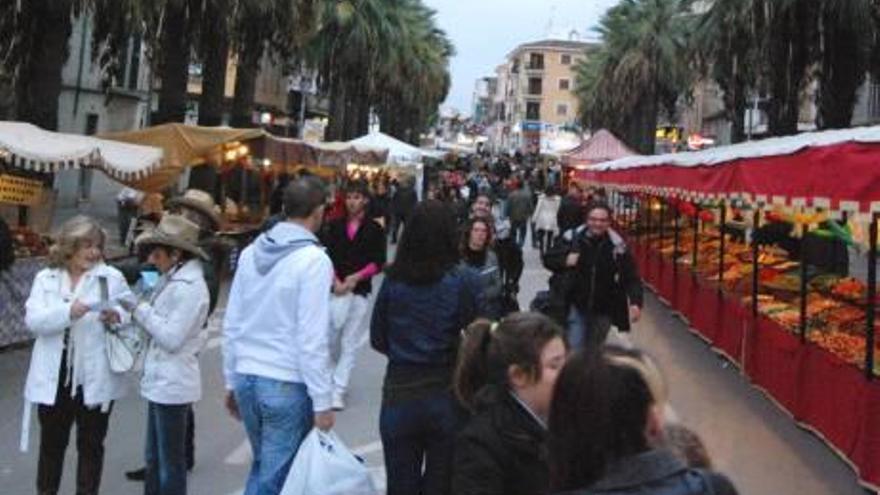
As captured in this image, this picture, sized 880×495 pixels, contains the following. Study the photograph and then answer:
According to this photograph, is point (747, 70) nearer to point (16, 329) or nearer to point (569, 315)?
point (569, 315)

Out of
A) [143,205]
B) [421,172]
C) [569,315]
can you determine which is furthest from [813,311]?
[421,172]

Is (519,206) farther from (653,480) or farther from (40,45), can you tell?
(653,480)

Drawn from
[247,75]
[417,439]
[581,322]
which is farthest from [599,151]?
[417,439]

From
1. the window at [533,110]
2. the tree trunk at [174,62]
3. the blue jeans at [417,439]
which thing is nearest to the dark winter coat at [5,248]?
the blue jeans at [417,439]

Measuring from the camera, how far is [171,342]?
510cm

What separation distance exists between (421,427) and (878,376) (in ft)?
12.1

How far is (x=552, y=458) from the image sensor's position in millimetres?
2164

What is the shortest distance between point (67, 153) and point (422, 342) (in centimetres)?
803

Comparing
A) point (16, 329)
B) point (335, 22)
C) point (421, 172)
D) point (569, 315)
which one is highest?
A: point (335, 22)

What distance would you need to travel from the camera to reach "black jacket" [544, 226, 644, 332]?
858 cm

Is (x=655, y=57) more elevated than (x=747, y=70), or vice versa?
(x=655, y=57)

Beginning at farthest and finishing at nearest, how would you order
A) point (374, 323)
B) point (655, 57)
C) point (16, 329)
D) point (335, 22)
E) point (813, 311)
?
1. point (655, 57)
2. point (335, 22)
3. point (16, 329)
4. point (813, 311)
5. point (374, 323)

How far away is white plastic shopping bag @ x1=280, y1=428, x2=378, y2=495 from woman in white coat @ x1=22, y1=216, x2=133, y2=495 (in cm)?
154

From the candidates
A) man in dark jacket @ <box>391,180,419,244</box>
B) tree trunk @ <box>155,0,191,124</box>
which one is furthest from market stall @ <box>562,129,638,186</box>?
tree trunk @ <box>155,0,191,124</box>
